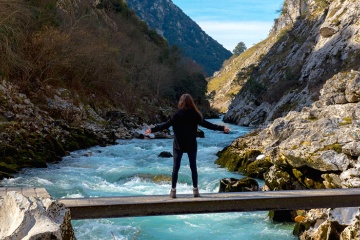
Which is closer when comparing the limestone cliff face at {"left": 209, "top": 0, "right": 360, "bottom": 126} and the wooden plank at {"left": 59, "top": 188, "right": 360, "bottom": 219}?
the wooden plank at {"left": 59, "top": 188, "right": 360, "bottom": 219}

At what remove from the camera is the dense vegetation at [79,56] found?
78.7 feet

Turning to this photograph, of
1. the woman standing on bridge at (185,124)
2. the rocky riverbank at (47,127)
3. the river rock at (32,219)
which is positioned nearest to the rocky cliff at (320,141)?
the woman standing on bridge at (185,124)

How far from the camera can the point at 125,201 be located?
607 centimetres

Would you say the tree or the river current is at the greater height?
the tree

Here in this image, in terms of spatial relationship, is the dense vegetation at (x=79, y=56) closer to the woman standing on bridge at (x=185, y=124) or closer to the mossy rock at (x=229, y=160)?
the mossy rock at (x=229, y=160)

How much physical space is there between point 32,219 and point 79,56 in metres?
30.4

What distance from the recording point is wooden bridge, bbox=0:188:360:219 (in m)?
5.85

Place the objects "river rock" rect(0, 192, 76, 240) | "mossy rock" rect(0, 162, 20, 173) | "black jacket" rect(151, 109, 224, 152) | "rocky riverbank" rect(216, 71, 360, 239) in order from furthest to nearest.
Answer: "mossy rock" rect(0, 162, 20, 173)
"rocky riverbank" rect(216, 71, 360, 239)
"black jacket" rect(151, 109, 224, 152)
"river rock" rect(0, 192, 76, 240)

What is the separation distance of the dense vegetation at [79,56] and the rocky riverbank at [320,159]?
1476 cm

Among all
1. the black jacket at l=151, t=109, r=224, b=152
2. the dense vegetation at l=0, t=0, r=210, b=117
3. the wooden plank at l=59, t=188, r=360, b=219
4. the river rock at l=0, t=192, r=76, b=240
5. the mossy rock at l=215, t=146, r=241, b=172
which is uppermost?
the dense vegetation at l=0, t=0, r=210, b=117

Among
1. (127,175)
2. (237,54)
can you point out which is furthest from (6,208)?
(237,54)

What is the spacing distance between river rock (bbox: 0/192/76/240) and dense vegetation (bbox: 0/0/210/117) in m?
18.3

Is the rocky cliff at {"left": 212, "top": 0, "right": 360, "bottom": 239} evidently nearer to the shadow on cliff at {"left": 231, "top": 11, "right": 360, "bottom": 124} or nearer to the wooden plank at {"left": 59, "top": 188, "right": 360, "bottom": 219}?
the shadow on cliff at {"left": 231, "top": 11, "right": 360, "bottom": 124}

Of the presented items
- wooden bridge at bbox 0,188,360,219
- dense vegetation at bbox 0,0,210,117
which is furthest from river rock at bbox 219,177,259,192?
dense vegetation at bbox 0,0,210,117
